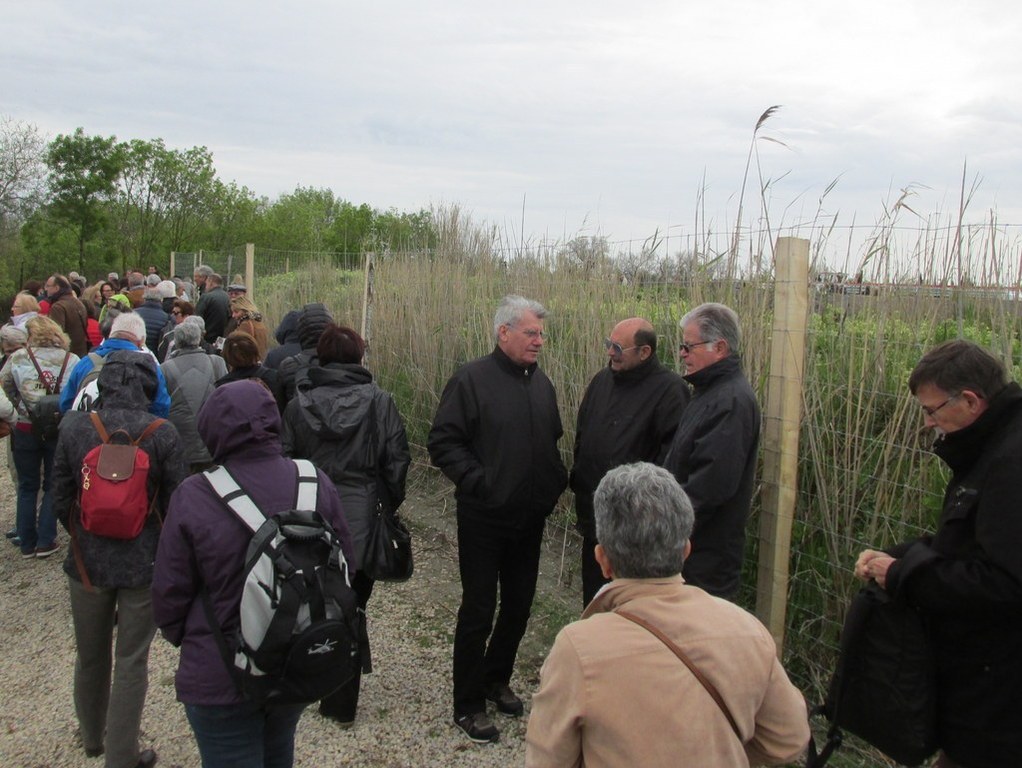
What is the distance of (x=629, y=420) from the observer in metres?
3.48

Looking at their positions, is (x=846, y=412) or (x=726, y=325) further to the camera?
(x=846, y=412)

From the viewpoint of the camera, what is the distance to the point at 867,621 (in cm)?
225

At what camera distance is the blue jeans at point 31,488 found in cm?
553

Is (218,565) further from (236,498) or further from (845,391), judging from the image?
(845,391)

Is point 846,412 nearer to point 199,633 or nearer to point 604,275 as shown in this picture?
point 604,275

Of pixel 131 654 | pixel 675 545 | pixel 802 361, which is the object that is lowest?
pixel 131 654

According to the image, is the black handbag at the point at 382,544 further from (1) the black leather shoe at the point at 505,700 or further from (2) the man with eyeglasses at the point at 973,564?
(2) the man with eyeglasses at the point at 973,564

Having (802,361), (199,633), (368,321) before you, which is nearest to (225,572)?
(199,633)

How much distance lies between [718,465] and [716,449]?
0.20ft

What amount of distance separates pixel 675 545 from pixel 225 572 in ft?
4.45

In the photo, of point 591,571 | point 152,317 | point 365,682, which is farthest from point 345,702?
point 152,317

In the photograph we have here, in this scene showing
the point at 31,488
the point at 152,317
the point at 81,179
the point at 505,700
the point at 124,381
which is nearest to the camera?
the point at 124,381

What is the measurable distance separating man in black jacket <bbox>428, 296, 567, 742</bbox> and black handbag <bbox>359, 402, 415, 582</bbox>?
0.28 metres

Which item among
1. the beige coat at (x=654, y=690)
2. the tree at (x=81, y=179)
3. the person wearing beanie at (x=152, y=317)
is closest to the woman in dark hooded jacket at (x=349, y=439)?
the beige coat at (x=654, y=690)
